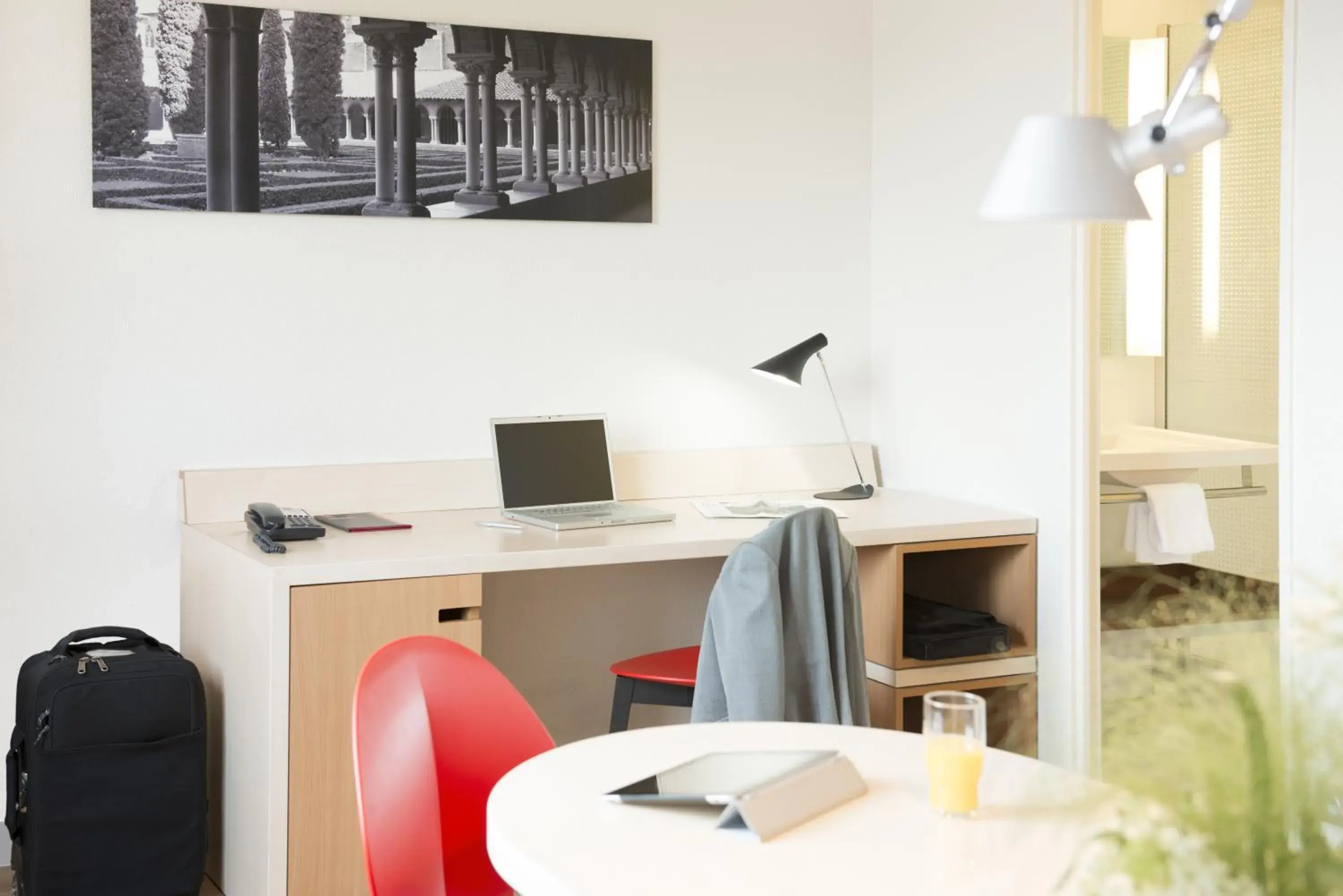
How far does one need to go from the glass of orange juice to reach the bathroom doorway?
187 centimetres

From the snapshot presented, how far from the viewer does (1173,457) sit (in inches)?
135

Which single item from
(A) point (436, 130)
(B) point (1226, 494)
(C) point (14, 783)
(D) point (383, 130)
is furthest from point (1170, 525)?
(C) point (14, 783)

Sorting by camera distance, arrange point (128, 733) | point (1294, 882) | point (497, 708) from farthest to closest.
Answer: point (128, 733) < point (497, 708) < point (1294, 882)

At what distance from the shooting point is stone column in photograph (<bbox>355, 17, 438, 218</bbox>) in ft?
10.7

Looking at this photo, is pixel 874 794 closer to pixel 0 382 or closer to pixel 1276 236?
pixel 0 382

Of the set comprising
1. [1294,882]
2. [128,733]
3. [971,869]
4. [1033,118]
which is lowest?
[128,733]

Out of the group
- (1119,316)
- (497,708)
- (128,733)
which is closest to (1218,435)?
(1119,316)

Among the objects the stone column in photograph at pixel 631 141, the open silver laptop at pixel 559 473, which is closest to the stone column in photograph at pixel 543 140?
the stone column in photograph at pixel 631 141

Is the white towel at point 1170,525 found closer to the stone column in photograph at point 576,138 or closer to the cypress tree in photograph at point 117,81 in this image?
the stone column in photograph at point 576,138

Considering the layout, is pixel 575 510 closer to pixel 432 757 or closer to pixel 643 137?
pixel 643 137

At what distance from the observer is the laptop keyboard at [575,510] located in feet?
10.4

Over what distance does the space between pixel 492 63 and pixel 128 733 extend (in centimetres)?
180

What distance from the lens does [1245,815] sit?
574mm

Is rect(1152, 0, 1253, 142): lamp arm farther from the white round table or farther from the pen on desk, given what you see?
the pen on desk
